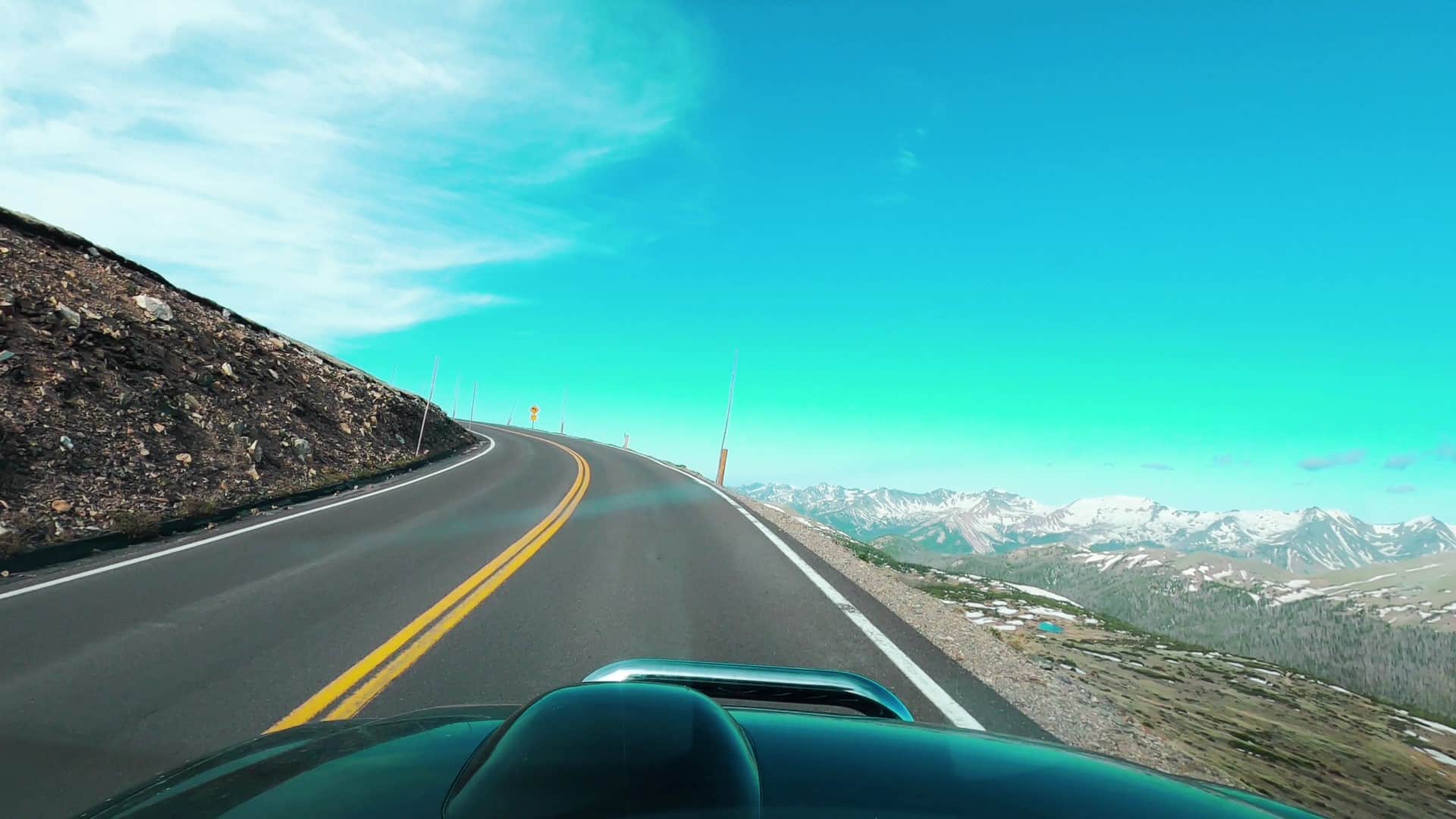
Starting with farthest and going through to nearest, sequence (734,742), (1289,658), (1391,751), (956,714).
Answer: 1. (1289,658)
2. (1391,751)
3. (956,714)
4. (734,742)

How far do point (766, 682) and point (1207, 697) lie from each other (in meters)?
5.31

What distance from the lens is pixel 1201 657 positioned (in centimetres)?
702

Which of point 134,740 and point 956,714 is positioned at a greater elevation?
point 956,714

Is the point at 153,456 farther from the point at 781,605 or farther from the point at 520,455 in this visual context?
the point at 520,455

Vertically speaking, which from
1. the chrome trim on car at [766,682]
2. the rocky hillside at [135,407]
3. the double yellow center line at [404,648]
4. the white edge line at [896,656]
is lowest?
the double yellow center line at [404,648]

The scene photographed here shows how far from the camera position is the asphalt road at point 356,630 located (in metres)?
3.77

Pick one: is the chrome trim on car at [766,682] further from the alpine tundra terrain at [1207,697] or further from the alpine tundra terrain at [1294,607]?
the alpine tundra terrain at [1294,607]

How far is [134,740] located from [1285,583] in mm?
19277

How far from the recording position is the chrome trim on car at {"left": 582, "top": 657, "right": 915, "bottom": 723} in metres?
2.12

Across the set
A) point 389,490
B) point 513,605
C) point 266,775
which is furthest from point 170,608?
point 389,490

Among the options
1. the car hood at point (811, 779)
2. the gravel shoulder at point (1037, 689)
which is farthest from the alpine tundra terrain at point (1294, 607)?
the car hood at point (811, 779)

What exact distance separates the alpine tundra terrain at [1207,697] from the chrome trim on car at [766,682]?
279 centimetres

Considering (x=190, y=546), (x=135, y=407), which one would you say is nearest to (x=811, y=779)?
(x=190, y=546)

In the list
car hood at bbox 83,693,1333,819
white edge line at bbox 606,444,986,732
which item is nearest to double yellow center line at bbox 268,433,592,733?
car hood at bbox 83,693,1333,819
